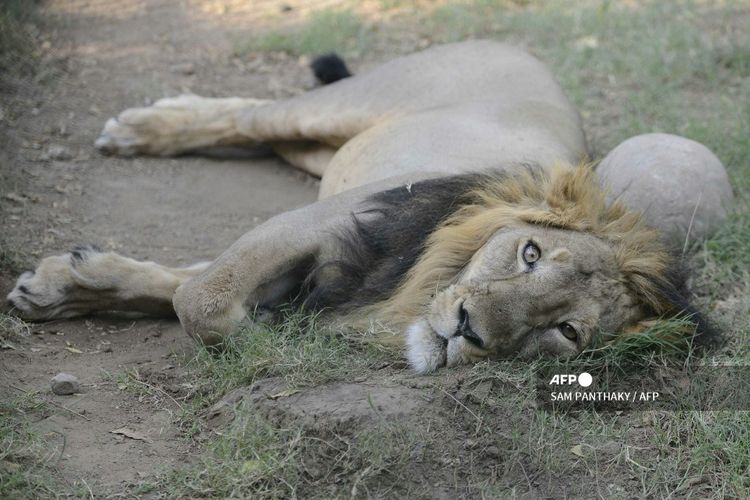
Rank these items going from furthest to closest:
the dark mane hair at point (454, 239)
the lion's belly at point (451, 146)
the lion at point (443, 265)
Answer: the lion's belly at point (451, 146)
the dark mane hair at point (454, 239)
the lion at point (443, 265)

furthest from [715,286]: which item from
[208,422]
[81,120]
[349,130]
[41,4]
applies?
[41,4]

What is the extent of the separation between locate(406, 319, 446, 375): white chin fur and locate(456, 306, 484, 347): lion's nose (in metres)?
0.11

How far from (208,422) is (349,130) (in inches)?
96.5

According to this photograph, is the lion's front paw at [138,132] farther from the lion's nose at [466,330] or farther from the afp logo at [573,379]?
the afp logo at [573,379]

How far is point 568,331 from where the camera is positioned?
392 centimetres

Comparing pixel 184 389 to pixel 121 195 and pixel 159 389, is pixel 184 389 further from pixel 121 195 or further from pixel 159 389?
pixel 121 195

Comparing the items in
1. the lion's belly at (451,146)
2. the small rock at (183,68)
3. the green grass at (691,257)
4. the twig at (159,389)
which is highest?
the lion's belly at (451,146)

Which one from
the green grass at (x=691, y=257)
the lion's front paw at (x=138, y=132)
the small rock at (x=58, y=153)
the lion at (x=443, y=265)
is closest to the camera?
the green grass at (x=691, y=257)

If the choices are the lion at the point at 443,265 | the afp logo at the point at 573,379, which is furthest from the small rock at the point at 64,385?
the afp logo at the point at 573,379

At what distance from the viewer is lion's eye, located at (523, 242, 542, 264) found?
3.89 meters

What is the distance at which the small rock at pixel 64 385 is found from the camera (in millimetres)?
3807

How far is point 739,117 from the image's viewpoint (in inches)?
265

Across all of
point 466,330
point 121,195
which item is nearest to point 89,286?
point 121,195

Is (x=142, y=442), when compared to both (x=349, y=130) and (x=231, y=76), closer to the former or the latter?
(x=349, y=130)
